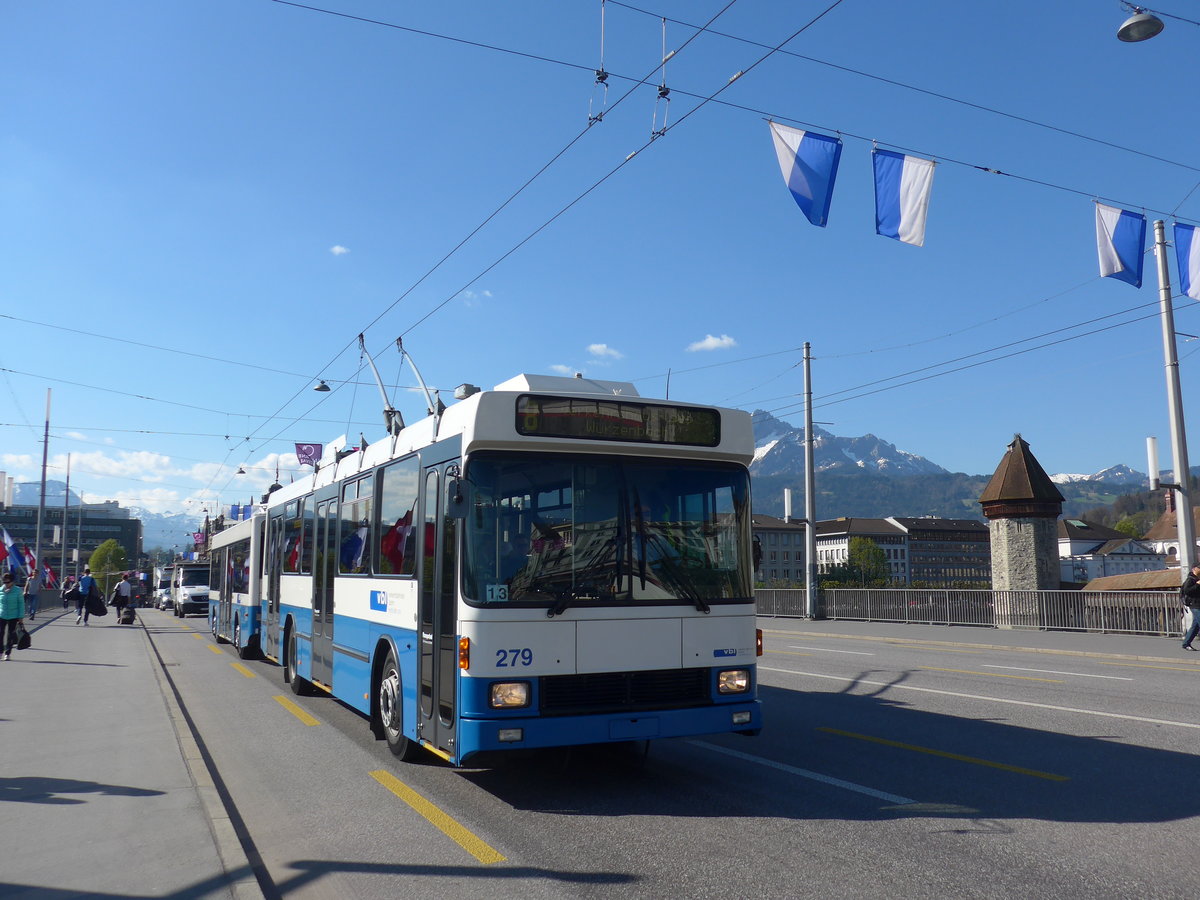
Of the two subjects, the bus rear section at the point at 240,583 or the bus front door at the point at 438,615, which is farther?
the bus rear section at the point at 240,583

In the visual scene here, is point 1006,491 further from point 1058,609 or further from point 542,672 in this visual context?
point 542,672

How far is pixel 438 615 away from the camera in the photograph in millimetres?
7484

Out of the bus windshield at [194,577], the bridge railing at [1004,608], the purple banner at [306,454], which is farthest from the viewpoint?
the bus windshield at [194,577]

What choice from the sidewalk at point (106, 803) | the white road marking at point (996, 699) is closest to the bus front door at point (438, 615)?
the sidewalk at point (106, 803)

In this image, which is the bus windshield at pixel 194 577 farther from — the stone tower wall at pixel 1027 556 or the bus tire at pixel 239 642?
the stone tower wall at pixel 1027 556

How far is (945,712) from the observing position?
433 inches

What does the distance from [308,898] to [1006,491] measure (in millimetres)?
30273

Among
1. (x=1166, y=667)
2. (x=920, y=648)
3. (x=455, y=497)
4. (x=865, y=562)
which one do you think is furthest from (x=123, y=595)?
(x=865, y=562)

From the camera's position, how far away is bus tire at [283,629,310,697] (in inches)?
529

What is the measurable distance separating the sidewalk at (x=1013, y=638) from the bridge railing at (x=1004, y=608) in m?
0.57

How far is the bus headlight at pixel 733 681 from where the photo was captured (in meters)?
7.53

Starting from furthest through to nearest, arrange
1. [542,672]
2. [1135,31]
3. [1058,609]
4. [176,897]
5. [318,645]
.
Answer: [1058,609]
[1135,31]
[318,645]
[542,672]
[176,897]

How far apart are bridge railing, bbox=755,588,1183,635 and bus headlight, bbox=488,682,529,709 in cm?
2144

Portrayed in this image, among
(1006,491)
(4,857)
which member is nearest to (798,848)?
(4,857)
